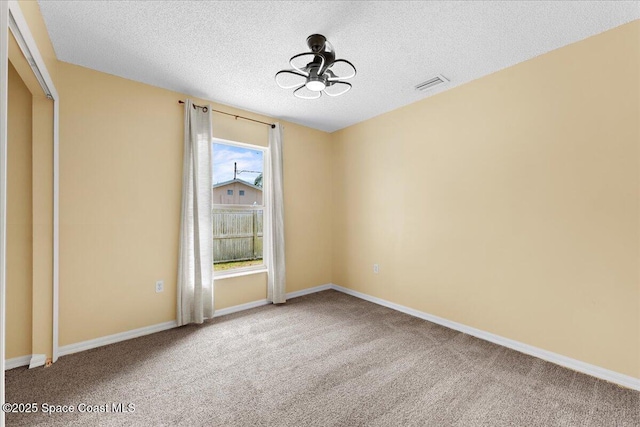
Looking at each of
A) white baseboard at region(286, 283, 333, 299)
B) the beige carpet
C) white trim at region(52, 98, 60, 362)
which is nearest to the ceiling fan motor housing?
white trim at region(52, 98, 60, 362)

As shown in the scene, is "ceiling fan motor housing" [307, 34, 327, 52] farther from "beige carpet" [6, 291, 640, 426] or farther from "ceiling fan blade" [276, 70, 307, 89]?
"beige carpet" [6, 291, 640, 426]

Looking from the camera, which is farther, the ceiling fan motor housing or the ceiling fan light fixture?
the ceiling fan light fixture

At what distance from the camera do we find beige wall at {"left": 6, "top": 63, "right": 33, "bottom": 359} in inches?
87.4

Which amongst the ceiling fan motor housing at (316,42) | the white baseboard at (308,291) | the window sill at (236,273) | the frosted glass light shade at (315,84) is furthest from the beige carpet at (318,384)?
the ceiling fan motor housing at (316,42)

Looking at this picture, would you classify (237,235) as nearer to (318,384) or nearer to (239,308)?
(239,308)

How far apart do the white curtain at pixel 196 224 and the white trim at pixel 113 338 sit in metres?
0.18

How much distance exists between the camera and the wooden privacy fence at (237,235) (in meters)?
3.62

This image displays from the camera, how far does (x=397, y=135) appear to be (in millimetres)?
3637

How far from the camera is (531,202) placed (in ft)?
8.06

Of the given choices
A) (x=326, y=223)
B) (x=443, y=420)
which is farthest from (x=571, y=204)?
(x=326, y=223)

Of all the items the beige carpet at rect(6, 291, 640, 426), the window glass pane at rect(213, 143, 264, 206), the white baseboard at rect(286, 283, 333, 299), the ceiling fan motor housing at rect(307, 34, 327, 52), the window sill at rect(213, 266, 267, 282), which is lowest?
the beige carpet at rect(6, 291, 640, 426)

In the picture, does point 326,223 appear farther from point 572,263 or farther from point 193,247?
point 572,263

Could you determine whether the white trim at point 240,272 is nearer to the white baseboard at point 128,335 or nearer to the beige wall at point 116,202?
the beige wall at point 116,202

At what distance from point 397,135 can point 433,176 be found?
0.78 metres
